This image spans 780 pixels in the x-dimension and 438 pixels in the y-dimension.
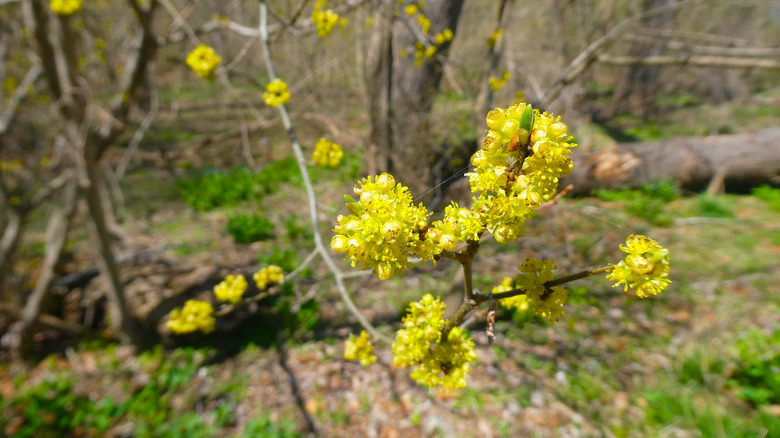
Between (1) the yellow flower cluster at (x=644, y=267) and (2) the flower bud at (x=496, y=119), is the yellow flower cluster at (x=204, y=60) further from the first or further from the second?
(1) the yellow flower cluster at (x=644, y=267)

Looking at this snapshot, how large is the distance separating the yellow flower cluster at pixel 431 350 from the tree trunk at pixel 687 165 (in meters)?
5.30

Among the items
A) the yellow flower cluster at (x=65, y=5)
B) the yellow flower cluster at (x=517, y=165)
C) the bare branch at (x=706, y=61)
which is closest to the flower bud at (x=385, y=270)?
the yellow flower cluster at (x=517, y=165)

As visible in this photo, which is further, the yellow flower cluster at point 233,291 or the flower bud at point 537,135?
the yellow flower cluster at point 233,291

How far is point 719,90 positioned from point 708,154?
6.71 meters

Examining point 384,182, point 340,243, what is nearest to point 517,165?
point 384,182

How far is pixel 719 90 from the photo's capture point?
10438 millimetres

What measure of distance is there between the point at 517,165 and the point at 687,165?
693cm

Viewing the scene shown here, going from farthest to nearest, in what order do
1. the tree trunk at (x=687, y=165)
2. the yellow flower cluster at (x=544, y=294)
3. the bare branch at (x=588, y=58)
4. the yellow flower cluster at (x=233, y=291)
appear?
1. the tree trunk at (x=687, y=165)
2. the bare branch at (x=588, y=58)
3. the yellow flower cluster at (x=233, y=291)
4. the yellow flower cluster at (x=544, y=294)

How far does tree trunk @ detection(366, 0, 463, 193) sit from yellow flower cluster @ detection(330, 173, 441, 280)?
2.37 metres

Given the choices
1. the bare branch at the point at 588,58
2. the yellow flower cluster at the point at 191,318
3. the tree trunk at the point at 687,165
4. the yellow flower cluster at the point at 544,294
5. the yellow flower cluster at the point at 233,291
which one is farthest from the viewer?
Answer: the tree trunk at the point at 687,165

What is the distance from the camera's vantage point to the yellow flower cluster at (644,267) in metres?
0.81

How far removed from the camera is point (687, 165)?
5.91 m

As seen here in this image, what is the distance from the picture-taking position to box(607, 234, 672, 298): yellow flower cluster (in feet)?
2.67

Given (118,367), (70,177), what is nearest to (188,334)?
(118,367)
